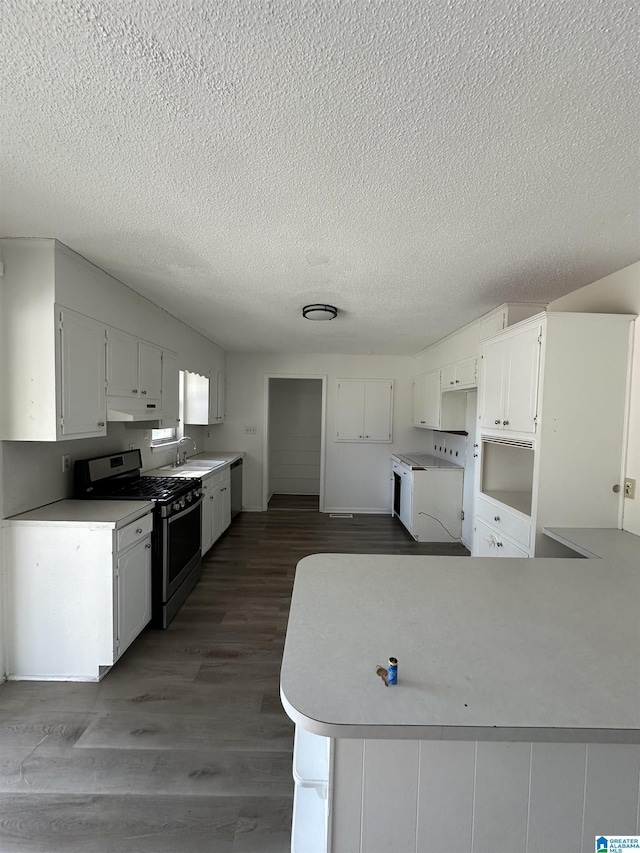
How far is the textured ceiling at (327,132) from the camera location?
0.82 m

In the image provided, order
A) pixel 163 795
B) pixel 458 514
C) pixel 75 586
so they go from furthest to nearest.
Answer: pixel 458 514 < pixel 75 586 < pixel 163 795

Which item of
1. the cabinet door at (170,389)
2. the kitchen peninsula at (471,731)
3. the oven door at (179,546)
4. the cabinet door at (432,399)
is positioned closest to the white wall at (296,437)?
the cabinet door at (432,399)

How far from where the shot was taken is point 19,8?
2.61 ft

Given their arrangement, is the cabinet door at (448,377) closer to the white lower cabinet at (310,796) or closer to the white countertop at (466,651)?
the white countertop at (466,651)

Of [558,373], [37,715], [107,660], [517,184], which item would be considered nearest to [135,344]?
[107,660]

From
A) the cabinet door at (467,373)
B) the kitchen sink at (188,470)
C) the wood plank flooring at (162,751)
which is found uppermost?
the cabinet door at (467,373)

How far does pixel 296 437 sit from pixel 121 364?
4.68 metres

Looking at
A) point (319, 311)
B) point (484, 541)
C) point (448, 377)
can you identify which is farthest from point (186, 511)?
point (448, 377)

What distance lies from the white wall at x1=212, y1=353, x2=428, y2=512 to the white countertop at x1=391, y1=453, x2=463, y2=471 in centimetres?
19

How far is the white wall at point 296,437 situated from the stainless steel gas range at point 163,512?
12.4 feet

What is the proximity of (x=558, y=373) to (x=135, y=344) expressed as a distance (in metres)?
2.95

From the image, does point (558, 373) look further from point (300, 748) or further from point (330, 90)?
point (300, 748)

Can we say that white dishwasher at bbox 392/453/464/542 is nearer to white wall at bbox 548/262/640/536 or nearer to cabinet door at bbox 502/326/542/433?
cabinet door at bbox 502/326/542/433

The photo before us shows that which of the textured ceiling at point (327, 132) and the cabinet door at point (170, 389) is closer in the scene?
the textured ceiling at point (327, 132)
